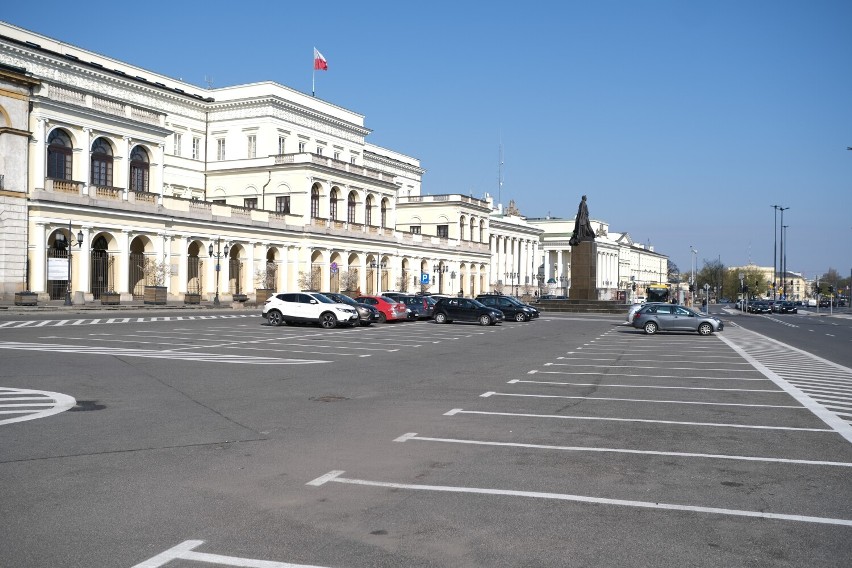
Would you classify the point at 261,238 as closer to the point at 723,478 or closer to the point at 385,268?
the point at 385,268

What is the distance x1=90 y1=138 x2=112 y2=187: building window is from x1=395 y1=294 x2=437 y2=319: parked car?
23862 mm

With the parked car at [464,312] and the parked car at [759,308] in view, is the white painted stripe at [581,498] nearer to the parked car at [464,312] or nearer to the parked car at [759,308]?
the parked car at [464,312]

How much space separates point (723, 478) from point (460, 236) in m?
98.1

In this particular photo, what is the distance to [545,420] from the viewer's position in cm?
1157

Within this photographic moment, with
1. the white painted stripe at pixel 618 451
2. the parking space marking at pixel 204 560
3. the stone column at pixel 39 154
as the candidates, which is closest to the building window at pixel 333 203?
the stone column at pixel 39 154

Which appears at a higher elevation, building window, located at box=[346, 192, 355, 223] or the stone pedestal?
building window, located at box=[346, 192, 355, 223]

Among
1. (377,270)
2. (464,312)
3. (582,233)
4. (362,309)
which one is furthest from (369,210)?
(362,309)

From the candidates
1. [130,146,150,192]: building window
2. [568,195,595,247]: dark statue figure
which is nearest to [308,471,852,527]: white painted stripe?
[568,195,595,247]: dark statue figure

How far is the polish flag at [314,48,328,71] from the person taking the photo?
76.0 m

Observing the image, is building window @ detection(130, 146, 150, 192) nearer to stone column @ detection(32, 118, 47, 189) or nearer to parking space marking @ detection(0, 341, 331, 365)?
stone column @ detection(32, 118, 47, 189)

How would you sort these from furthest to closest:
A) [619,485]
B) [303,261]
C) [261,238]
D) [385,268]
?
[385,268] < [303,261] < [261,238] < [619,485]

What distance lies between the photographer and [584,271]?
2445 inches

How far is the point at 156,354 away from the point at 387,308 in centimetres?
2174

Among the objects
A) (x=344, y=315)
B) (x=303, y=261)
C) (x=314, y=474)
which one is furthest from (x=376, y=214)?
(x=314, y=474)
